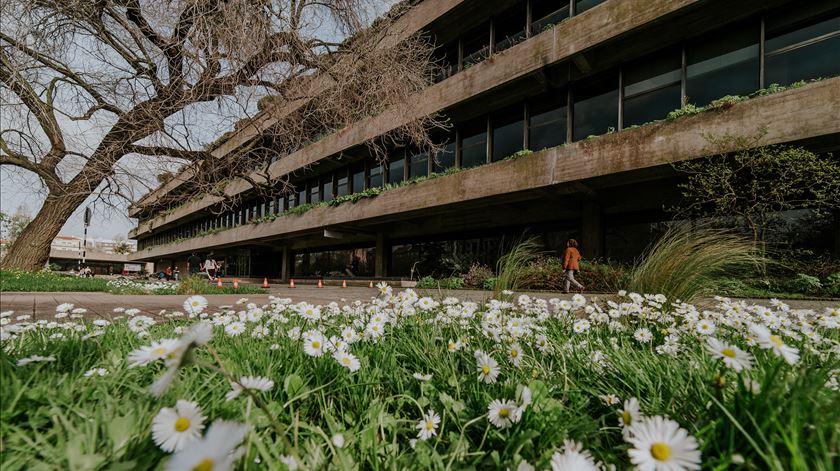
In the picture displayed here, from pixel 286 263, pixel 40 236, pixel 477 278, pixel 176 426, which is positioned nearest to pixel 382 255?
pixel 477 278

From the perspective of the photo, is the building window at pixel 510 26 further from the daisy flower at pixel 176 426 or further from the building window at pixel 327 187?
the daisy flower at pixel 176 426

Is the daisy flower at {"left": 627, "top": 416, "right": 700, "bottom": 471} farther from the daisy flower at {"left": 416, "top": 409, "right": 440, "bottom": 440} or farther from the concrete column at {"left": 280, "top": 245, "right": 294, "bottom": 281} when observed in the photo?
the concrete column at {"left": 280, "top": 245, "right": 294, "bottom": 281}

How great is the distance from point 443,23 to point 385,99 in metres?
12.4

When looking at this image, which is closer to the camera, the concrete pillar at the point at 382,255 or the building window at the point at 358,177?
the concrete pillar at the point at 382,255

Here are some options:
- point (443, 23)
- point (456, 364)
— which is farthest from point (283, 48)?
point (443, 23)

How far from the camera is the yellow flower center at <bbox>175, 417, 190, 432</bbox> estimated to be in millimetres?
779

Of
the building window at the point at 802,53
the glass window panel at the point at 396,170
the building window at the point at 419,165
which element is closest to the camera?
the building window at the point at 802,53

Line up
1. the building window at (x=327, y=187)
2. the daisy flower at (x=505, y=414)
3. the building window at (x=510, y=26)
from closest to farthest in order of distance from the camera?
the daisy flower at (x=505, y=414), the building window at (x=510, y=26), the building window at (x=327, y=187)

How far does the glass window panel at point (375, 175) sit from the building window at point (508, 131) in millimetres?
6963

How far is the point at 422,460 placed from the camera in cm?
108

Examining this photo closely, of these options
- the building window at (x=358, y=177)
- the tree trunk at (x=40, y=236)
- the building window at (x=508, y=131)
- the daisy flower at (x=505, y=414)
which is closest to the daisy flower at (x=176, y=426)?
the daisy flower at (x=505, y=414)

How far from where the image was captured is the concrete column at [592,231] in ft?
41.9

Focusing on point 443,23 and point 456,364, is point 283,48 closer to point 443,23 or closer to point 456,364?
point 456,364

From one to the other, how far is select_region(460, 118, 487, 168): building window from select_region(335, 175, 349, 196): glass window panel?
874 centimetres
